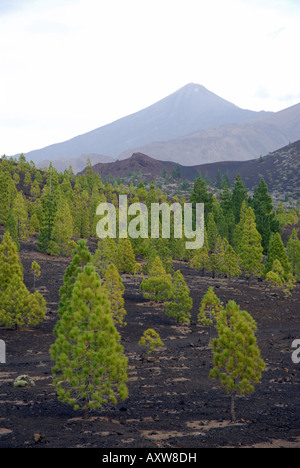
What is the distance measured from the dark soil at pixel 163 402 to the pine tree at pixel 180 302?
104 centimetres

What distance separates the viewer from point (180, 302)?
36.1m

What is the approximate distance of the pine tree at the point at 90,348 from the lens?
50.5ft

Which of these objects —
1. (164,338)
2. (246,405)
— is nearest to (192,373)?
(246,405)

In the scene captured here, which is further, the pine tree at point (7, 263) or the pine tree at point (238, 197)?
the pine tree at point (238, 197)

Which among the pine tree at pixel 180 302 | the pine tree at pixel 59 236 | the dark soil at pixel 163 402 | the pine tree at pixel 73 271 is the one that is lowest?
the dark soil at pixel 163 402

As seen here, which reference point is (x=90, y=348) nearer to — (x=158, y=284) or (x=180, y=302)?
(x=180, y=302)

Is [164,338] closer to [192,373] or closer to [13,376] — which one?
[192,373]

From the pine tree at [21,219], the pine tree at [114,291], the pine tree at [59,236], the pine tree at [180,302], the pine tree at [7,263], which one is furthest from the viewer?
the pine tree at [21,219]

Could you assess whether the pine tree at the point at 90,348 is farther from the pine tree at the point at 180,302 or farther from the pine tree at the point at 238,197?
the pine tree at the point at 238,197

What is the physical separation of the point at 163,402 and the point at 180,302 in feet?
56.6

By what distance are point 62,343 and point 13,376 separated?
904 centimetres

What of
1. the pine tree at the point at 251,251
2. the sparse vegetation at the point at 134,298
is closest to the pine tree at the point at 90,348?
the sparse vegetation at the point at 134,298

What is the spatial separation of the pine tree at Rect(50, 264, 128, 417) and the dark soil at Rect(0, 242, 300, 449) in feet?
4.07
